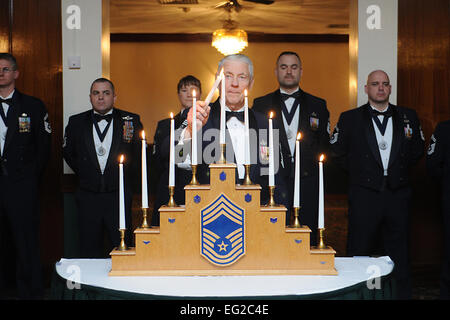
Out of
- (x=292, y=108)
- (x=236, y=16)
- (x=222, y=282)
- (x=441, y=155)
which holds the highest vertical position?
(x=236, y=16)

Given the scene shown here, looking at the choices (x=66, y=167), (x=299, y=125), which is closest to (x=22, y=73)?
(x=66, y=167)

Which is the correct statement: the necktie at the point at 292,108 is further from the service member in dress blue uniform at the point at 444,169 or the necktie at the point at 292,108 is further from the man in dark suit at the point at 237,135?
the man in dark suit at the point at 237,135

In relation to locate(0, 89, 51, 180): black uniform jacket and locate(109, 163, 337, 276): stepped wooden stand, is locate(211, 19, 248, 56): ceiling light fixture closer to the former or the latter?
locate(0, 89, 51, 180): black uniform jacket

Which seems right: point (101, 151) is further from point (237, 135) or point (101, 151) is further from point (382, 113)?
point (382, 113)

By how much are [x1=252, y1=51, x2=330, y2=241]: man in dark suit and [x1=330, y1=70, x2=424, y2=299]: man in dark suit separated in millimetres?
200

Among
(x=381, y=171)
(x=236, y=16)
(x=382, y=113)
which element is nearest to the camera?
(x=381, y=171)

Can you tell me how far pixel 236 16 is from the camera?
9.51m

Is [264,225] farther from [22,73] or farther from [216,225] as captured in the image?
[22,73]

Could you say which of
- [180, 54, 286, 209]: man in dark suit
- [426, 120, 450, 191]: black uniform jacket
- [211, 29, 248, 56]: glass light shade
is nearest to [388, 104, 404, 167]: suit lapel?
[426, 120, 450, 191]: black uniform jacket

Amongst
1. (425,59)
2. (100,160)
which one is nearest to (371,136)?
(425,59)

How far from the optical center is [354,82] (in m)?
4.80

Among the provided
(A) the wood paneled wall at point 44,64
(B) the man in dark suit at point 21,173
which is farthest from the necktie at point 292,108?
(A) the wood paneled wall at point 44,64

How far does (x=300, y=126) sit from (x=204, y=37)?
7.66 m

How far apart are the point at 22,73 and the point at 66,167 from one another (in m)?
0.85
